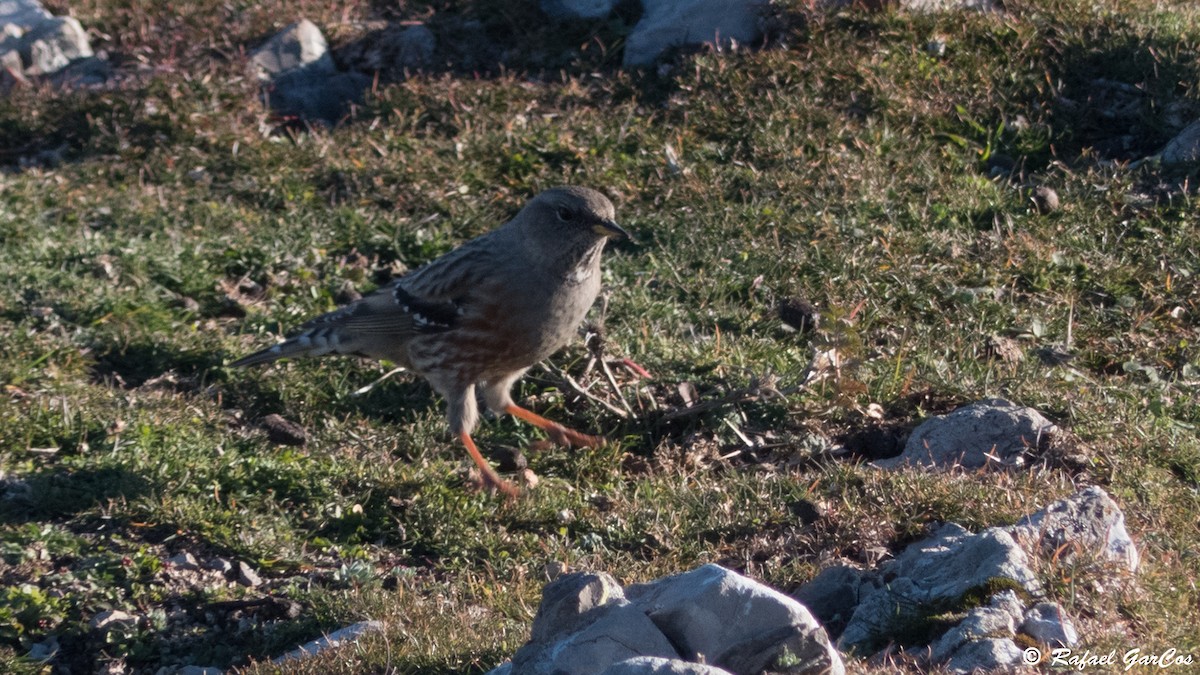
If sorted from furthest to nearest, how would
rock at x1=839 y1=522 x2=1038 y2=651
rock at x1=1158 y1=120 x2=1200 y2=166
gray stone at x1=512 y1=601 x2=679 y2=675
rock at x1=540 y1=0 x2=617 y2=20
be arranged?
rock at x1=540 y1=0 x2=617 y2=20 < rock at x1=1158 y1=120 x2=1200 y2=166 < rock at x1=839 y1=522 x2=1038 y2=651 < gray stone at x1=512 y1=601 x2=679 y2=675

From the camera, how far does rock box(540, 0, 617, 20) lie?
12062 mm

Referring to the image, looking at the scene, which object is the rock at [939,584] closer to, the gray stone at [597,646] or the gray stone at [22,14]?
the gray stone at [597,646]

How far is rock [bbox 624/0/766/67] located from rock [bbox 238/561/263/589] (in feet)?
21.6

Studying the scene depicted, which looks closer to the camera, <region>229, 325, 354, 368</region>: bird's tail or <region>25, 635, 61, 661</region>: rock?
<region>25, 635, 61, 661</region>: rock

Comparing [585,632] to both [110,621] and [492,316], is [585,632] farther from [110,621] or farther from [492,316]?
[492,316]

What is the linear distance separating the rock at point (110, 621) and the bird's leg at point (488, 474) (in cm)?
192

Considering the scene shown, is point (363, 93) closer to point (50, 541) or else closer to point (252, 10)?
point (252, 10)

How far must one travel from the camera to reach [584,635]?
13.9ft

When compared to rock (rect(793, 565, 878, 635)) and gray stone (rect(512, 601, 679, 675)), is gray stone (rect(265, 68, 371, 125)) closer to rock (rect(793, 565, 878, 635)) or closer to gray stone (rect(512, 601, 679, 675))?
rock (rect(793, 565, 878, 635))

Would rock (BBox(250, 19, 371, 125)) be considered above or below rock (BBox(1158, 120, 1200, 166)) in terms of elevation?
below

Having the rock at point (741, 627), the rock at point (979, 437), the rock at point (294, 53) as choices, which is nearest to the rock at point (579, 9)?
the rock at point (294, 53)

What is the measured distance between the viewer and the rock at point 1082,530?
4953 millimetres

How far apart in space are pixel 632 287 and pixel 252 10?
6233 mm

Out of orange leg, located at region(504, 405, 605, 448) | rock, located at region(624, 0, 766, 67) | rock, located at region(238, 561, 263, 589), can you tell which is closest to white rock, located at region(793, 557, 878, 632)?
orange leg, located at region(504, 405, 605, 448)
